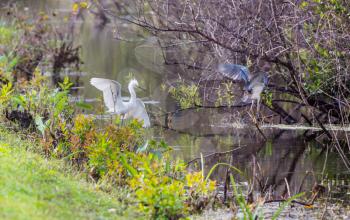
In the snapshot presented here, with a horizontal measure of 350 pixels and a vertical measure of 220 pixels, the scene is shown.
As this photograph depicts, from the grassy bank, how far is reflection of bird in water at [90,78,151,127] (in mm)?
3216

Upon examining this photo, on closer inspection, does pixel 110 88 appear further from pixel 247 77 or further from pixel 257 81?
pixel 257 81

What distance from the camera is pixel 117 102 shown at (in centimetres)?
1204

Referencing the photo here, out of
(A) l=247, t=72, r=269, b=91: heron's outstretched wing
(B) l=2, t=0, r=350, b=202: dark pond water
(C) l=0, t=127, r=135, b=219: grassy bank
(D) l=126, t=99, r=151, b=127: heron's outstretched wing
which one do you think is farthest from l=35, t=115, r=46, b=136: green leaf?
(A) l=247, t=72, r=269, b=91: heron's outstretched wing

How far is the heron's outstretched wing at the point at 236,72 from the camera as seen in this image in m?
13.2

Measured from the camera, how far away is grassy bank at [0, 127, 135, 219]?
6152 millimetres

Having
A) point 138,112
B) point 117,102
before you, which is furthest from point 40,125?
point 138,112

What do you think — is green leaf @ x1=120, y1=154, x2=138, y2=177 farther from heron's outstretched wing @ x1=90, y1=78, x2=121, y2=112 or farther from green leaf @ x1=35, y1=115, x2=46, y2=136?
heron's outstretched wing @ x1=90, y1=78, x2=121, y2=112

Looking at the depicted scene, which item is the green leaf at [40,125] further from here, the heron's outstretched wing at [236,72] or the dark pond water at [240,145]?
the heron's outstretched wing at [236,72]

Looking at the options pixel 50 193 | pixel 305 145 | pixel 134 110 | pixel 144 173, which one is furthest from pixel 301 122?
pixel 50 193

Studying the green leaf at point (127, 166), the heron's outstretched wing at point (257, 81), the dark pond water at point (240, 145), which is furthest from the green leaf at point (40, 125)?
the heron's outstretched wing at point (257, 81)

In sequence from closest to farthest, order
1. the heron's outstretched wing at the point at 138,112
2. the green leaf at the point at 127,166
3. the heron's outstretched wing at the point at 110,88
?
the green leaf at the point at 127,166 < the heron's outstretched wing at the point at 110,88 < the heron's outstretched wing at the point at 138,112

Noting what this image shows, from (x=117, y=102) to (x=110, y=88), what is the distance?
0.27 metres

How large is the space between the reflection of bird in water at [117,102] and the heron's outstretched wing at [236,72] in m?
1.91

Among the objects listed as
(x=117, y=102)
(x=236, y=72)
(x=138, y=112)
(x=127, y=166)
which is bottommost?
(x=127, y=166)
